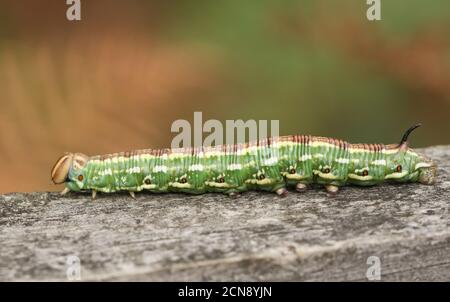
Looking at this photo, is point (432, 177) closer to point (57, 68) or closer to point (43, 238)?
point (43, 238)

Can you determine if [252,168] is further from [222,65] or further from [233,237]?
[222,65]

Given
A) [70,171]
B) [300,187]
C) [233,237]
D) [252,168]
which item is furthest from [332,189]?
[70,171]

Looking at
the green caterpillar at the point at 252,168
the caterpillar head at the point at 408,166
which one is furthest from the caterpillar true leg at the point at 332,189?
the caterpillar head at the point at 408,166

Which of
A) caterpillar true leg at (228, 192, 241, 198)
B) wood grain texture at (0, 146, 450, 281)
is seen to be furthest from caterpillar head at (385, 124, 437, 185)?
caterpillar true leg at (228, 192, 241, 198)

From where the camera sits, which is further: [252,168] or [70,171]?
[70,171]

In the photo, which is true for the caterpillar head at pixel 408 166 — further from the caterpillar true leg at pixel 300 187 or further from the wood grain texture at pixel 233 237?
the caterpillar true leg at pixel 300 187
